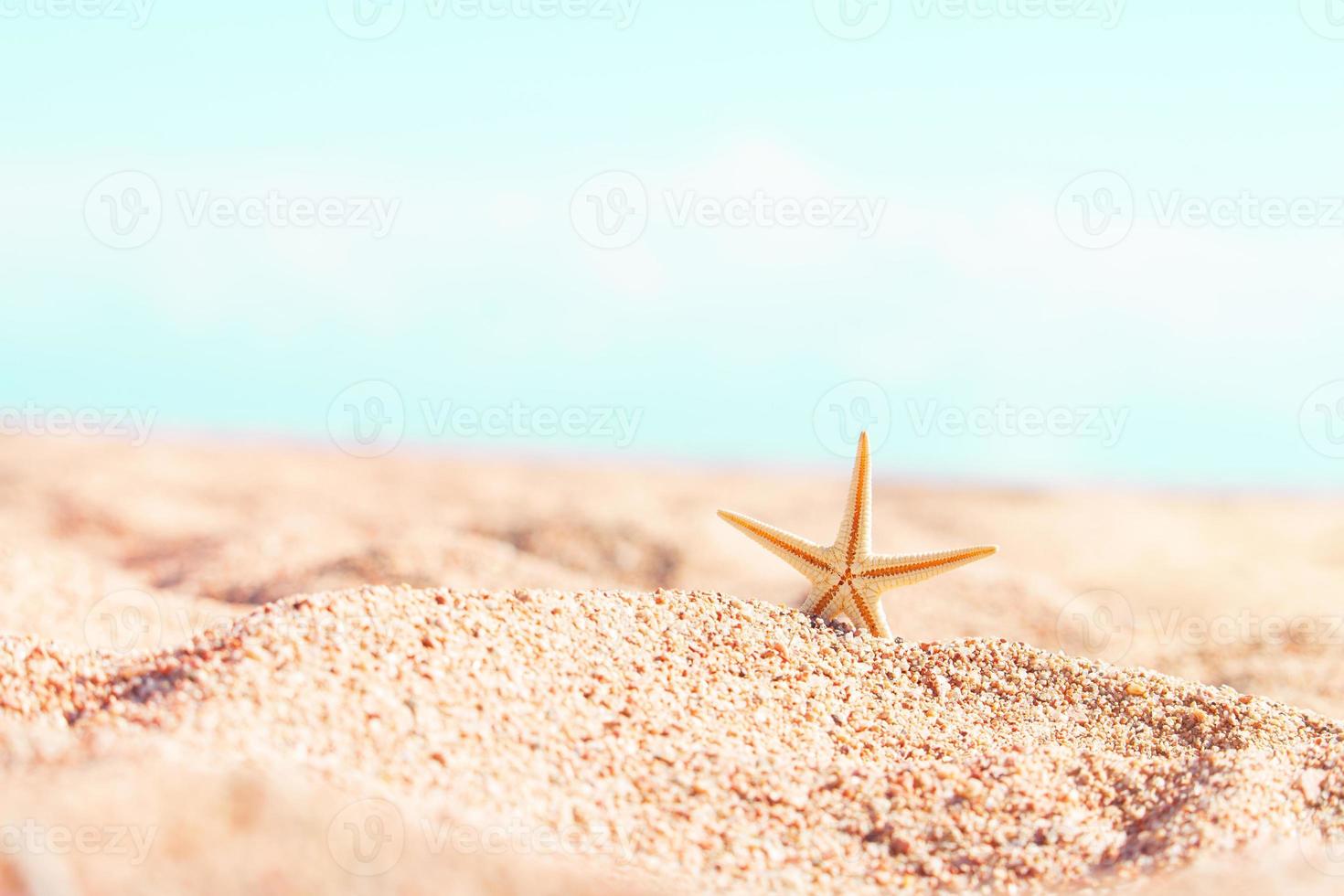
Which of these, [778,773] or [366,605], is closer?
[778,773]

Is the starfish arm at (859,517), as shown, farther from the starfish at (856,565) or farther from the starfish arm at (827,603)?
the starfish arm at (827,603)

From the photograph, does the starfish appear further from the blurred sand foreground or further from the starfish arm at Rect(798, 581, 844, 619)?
the blurred sand foreground

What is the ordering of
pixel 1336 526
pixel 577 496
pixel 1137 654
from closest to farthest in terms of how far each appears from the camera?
pixel 1137 654 < pixel 577 496 < pixel 1336 526

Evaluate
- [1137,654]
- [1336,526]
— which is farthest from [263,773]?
[1336,526]

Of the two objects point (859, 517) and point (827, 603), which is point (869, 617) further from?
point (859, 517)

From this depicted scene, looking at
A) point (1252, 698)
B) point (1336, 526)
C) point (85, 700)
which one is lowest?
point (85, 700)

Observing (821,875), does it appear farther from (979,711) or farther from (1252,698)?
(1252,698)

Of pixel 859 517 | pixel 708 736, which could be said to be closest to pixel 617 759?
pixel 708 736
